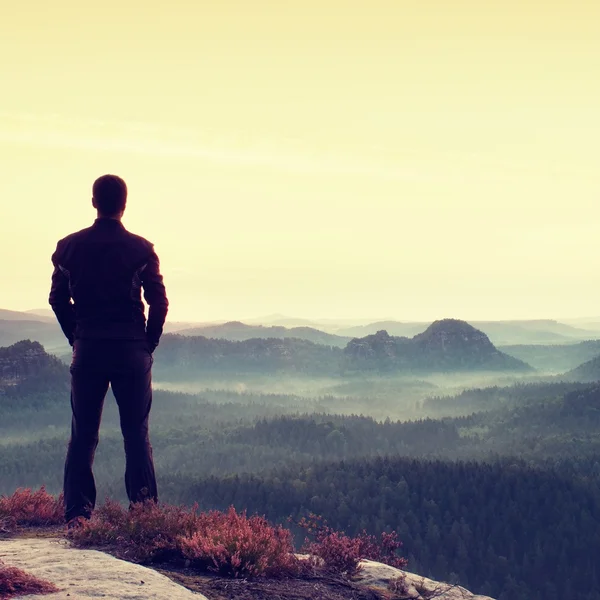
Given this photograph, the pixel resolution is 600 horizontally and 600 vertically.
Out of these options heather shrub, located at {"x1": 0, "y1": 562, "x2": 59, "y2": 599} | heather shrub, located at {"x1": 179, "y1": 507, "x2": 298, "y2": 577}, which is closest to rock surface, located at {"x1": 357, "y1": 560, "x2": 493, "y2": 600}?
heather shrub, located at {"x1": 179, "y1": 507, "x2": 298, "y2": 577}

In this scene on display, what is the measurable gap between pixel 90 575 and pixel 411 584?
530 cm

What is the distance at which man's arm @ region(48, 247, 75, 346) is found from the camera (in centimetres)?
1447

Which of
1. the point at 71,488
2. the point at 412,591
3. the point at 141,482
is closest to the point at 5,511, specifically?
the point at 71,488

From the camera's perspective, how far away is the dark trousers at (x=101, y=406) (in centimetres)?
1408

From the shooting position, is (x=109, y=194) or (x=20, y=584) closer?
(x=20, y=584)

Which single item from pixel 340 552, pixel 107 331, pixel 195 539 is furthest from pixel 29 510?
pixel 340 552

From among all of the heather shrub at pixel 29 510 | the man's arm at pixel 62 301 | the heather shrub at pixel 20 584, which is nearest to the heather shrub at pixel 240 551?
the heather shrub at pixel 20 584

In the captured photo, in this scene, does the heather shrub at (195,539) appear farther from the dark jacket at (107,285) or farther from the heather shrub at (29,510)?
the dark jacket at (107,285)

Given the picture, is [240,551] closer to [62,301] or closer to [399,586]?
[399,586]

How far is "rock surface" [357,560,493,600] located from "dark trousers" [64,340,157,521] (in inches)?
166

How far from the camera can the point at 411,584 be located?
42.5ft

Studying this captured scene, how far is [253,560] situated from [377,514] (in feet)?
→ 488

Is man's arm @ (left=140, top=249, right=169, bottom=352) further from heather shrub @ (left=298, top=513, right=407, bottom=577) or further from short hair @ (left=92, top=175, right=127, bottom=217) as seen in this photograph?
heather shrub @ (left=298, top=513, right=407, bottom=577)

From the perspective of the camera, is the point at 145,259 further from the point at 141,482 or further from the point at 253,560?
the point at 253,560
